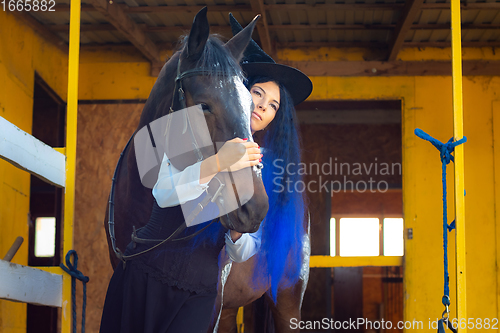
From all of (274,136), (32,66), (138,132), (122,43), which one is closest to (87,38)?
(122,43)

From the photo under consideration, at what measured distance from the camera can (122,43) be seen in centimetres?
486

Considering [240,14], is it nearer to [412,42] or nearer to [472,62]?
[412,42]

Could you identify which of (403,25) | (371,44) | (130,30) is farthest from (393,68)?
(130,30)

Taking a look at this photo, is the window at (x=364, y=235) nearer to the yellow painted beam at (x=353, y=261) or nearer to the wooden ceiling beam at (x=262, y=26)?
the yellow painted beam at (x=353, y=261)

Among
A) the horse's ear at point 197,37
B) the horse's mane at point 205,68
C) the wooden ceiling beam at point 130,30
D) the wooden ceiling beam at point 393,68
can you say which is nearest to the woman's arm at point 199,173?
the horse's mane at point 205,68

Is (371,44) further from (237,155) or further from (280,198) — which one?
(237,155)

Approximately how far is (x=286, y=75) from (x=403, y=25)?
5.87 feet

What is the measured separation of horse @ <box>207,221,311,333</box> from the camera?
2557 mm

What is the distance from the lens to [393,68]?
4.68 m

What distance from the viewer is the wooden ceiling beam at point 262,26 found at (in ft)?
12.5

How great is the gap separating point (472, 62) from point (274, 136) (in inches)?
115

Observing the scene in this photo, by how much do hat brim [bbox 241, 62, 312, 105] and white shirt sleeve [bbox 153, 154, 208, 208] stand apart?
98 centimetres

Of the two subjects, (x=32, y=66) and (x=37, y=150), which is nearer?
(x=37, y=150)

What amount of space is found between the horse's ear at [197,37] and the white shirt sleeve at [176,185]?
359mm
